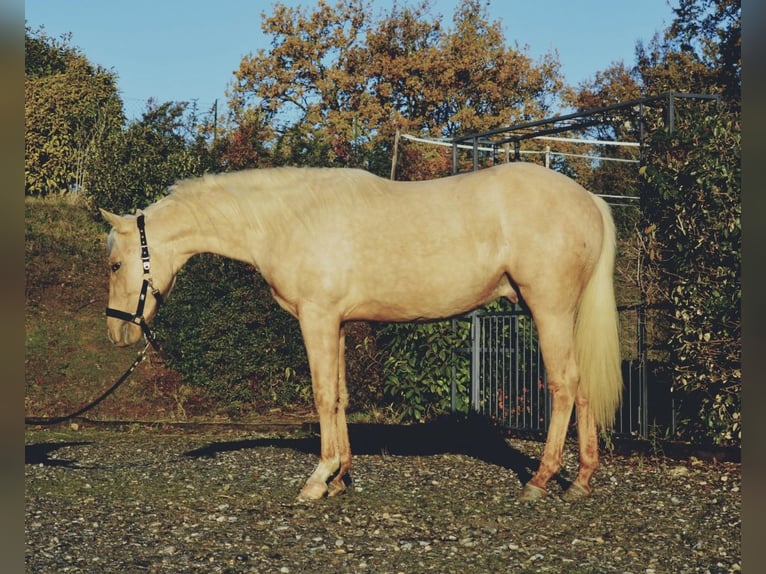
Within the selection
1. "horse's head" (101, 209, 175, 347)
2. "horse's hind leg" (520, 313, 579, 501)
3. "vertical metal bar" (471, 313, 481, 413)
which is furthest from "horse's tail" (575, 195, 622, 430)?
"vertical metal bar" (471, 313, 481, 413)

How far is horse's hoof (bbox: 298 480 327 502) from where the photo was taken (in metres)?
6.29

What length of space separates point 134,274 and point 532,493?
362 centimetres

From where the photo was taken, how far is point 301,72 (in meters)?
36.2

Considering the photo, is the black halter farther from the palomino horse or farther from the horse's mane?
the horse's mane

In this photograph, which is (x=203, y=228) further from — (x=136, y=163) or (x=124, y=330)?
(x=136, y=163)

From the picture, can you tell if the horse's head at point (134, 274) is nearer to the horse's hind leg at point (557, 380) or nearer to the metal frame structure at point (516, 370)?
the horse's hind leg at point (557, 380)

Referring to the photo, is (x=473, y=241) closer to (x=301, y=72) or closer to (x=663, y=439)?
(x=663, y=439)

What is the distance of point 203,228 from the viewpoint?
6.91 metres

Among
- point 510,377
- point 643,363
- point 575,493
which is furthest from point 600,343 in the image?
point 510,377

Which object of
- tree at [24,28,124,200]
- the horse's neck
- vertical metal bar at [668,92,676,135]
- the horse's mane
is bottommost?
the horse's neck

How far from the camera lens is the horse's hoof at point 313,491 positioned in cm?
629

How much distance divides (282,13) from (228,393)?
90.9ft

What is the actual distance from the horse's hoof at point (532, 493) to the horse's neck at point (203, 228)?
2.87 m

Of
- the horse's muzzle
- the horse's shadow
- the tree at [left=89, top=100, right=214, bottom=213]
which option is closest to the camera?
the horse's muzzle
